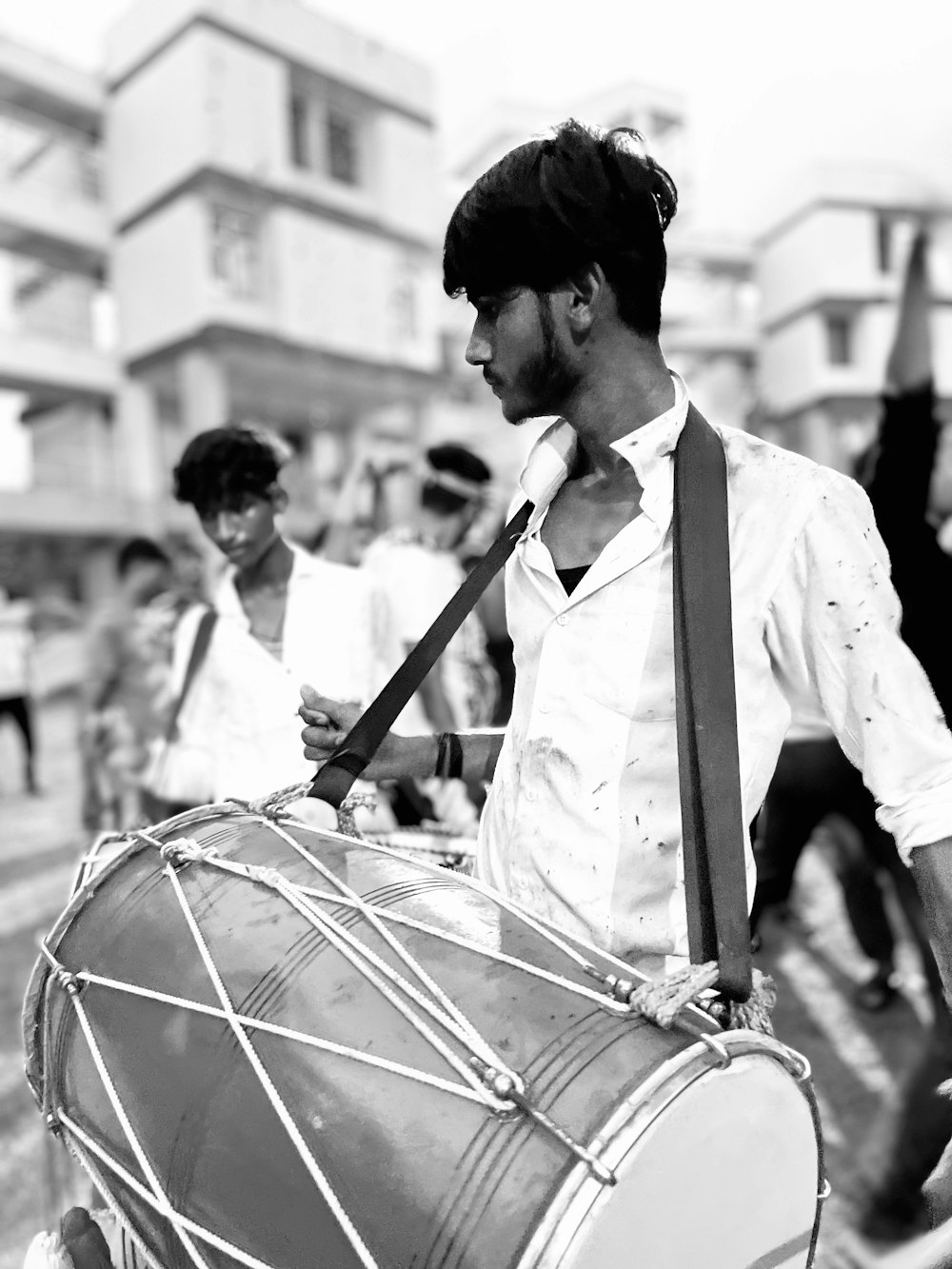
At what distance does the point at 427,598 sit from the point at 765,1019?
2647mm

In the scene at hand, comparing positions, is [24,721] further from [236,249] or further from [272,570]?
[236,249]

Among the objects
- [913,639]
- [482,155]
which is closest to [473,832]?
[913,639]

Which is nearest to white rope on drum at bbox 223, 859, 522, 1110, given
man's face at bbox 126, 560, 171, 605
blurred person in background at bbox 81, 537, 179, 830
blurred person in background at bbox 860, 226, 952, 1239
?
blurred person in background at bbox 860, 226, 952, 1239

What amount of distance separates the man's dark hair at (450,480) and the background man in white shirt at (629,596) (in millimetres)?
3137

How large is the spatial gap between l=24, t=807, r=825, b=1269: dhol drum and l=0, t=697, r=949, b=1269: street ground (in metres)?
0.97

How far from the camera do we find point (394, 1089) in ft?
3.62

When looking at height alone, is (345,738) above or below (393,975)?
above

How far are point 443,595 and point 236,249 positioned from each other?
1547cm

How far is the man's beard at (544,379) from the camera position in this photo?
1.29 meters

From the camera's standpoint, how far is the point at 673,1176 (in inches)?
39.2

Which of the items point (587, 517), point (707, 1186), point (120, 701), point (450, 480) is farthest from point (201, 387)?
point (707, 1186)

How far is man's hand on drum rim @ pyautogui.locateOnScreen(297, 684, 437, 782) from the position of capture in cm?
157

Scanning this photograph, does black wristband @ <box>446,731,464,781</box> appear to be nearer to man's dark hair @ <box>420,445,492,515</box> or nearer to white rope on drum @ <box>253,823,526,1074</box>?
white rope on drum @ <box>253,823,526,1074</box>

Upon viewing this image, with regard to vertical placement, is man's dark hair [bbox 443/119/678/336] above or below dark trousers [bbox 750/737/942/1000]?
above
